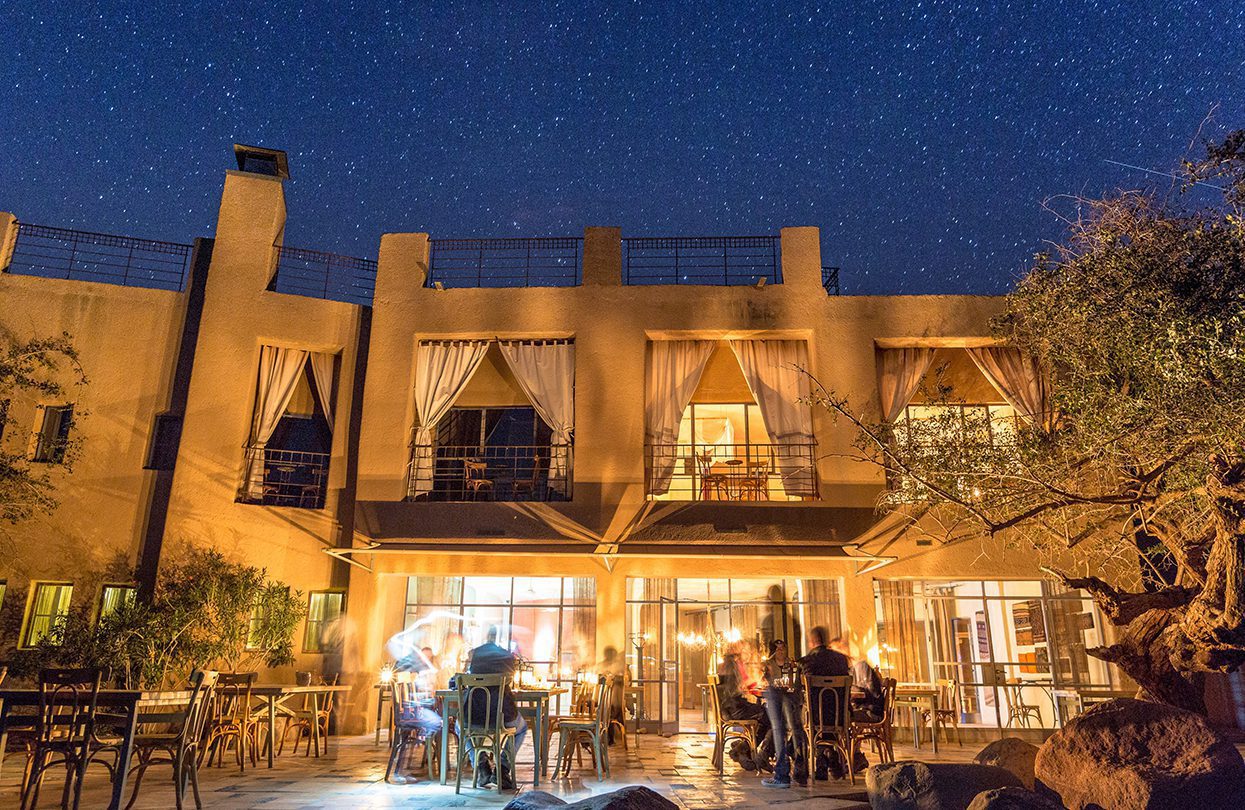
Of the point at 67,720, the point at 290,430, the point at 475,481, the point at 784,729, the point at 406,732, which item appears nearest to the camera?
the point at 67,720

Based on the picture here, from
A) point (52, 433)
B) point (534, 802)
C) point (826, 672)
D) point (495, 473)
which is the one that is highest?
point (52, 433)

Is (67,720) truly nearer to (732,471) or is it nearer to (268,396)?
(268,396)

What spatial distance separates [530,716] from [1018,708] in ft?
25.1

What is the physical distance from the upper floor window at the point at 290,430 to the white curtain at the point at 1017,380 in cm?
970

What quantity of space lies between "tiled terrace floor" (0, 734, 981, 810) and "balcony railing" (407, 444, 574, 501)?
4.15m

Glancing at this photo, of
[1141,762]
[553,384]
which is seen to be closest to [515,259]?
[553,384]

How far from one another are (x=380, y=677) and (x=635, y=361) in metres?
5.50

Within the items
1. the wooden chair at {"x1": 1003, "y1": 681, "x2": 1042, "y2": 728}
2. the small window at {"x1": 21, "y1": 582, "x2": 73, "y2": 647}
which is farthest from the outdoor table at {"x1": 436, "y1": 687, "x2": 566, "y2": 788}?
the wooden chair at {"x1": 1003, "y1": 681, "x2": 1042, "y2": 728}

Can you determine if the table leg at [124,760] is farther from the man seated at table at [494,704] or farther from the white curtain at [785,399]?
the white curtain at [785,399]

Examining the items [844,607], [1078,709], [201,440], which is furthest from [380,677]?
[1078,709]

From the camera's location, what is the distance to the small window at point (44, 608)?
36.1 ft

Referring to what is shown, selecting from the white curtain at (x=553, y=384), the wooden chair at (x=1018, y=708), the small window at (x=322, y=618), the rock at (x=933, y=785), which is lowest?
the rock at (x=933, y=785)

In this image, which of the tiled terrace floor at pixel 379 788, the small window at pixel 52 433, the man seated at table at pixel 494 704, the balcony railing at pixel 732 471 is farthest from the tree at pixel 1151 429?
the small window at pixel 52 433

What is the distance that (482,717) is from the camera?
6.83 m
